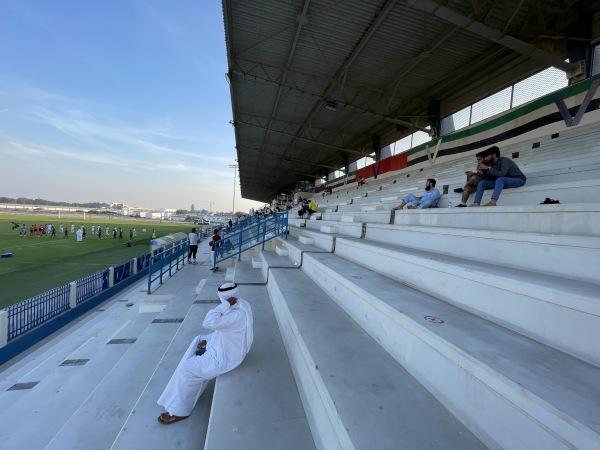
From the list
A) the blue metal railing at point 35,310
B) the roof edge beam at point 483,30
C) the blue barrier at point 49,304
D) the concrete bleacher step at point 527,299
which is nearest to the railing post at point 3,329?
the blue barrier at point 49,304

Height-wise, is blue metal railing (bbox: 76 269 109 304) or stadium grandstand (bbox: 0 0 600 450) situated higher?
stadium grandstand (bbox: 0 0 600 450)

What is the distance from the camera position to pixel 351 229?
6.32 metres

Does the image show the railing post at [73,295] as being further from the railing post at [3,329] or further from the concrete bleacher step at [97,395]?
the concrete bleacher step at [97,395]

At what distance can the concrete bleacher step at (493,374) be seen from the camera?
3.48ft

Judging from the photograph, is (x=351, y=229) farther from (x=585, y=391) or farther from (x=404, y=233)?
(x=585, y=391)

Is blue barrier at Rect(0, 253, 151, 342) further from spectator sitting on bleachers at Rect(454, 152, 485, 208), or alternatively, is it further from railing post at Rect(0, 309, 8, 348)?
spectator sitting on bleachers at Rect(454, 152, 485, 208)

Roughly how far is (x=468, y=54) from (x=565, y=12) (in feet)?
7.96

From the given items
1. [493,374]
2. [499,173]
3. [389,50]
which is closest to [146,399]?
[493,374]

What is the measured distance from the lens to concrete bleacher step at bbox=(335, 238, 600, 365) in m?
1.46

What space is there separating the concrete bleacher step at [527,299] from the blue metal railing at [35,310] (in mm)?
8914

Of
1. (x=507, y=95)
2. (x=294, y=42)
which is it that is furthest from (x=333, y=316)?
(x=507, y=95)

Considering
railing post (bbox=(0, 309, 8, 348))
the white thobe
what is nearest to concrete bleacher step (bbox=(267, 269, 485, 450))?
the white thobe

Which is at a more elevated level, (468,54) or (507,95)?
(468,54)

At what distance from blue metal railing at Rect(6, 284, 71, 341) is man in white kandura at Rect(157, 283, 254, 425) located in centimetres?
647
